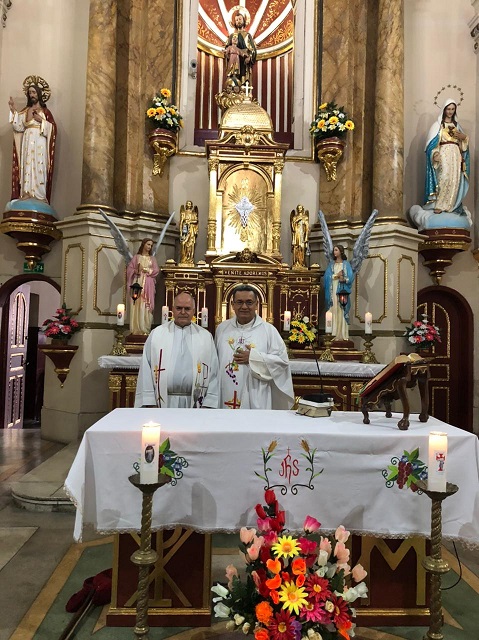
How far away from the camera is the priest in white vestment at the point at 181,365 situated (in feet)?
12.3

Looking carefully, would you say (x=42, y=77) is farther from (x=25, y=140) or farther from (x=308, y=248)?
(x=308, y=248)

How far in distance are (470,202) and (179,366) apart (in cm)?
704

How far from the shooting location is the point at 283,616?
1.89m

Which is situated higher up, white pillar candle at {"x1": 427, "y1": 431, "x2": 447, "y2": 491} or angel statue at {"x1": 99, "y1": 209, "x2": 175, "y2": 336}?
angel statue at {"x1": 99, "y1": 209, "x2": 175, "y2": 336}

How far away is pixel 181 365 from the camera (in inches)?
150

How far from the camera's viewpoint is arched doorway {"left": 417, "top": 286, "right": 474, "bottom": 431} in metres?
8.52

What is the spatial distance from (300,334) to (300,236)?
1.72 meters

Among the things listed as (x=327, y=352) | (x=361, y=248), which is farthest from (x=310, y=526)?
(x=361, y=248)

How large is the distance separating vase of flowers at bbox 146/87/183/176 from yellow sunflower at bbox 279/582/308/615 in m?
7.38

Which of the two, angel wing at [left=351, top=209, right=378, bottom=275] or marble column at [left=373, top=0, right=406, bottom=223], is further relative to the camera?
marble column at [left=373, top=0, right=406, bottom=223]

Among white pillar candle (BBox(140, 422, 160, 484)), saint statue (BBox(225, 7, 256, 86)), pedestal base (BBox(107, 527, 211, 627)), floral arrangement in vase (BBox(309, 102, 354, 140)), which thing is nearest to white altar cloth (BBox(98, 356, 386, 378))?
pedestal base (BBox(107, 527, 211, 627))

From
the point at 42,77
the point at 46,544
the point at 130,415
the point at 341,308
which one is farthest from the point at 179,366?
the point at 42,77

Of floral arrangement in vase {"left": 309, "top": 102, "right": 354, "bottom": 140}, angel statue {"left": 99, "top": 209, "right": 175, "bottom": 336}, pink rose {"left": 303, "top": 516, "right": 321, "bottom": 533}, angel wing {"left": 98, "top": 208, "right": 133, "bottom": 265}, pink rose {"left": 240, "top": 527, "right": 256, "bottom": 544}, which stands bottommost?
pink rose {"left": 240, "top": 527, "right": 256, "bottom": 544}

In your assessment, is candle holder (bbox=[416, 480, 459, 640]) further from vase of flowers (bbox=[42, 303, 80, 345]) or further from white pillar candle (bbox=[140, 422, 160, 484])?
vase of flowers (bbox=[42, 303, 80, 345])
